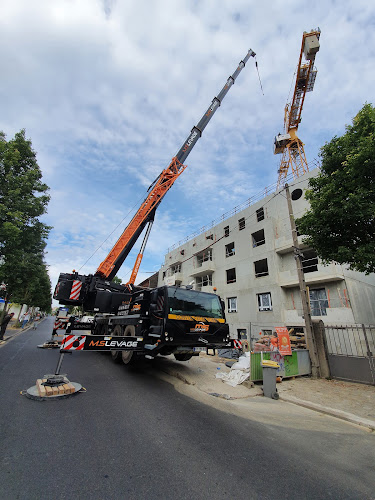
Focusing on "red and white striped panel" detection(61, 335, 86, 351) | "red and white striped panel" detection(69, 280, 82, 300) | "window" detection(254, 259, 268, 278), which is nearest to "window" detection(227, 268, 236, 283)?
"window" detection(254, 259, 268, 278)

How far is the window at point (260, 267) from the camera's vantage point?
1990 cm

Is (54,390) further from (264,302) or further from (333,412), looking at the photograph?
(264,302)

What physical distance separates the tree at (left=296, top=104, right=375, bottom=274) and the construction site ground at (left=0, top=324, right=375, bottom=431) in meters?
4.06

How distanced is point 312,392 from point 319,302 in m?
10.4

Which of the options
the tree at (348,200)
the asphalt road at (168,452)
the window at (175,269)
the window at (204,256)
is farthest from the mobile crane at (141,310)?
the window at (175,269)

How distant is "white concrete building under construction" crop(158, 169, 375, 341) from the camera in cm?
1491

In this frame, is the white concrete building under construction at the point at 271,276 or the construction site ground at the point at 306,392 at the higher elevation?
the white concrete building under construction at the point at 271,276

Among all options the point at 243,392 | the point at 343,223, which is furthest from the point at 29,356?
the point at 343,223

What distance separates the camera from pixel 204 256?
26.1 metres

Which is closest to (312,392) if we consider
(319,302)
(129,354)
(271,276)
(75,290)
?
(129,354)

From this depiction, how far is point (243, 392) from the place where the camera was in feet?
22.1

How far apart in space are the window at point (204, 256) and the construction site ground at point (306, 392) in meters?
17.3

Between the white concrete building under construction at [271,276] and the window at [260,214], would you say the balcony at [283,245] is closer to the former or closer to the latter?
the white concrete building under construction at [271,276]

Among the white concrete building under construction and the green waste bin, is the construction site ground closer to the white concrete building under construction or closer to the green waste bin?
the green waste bin
